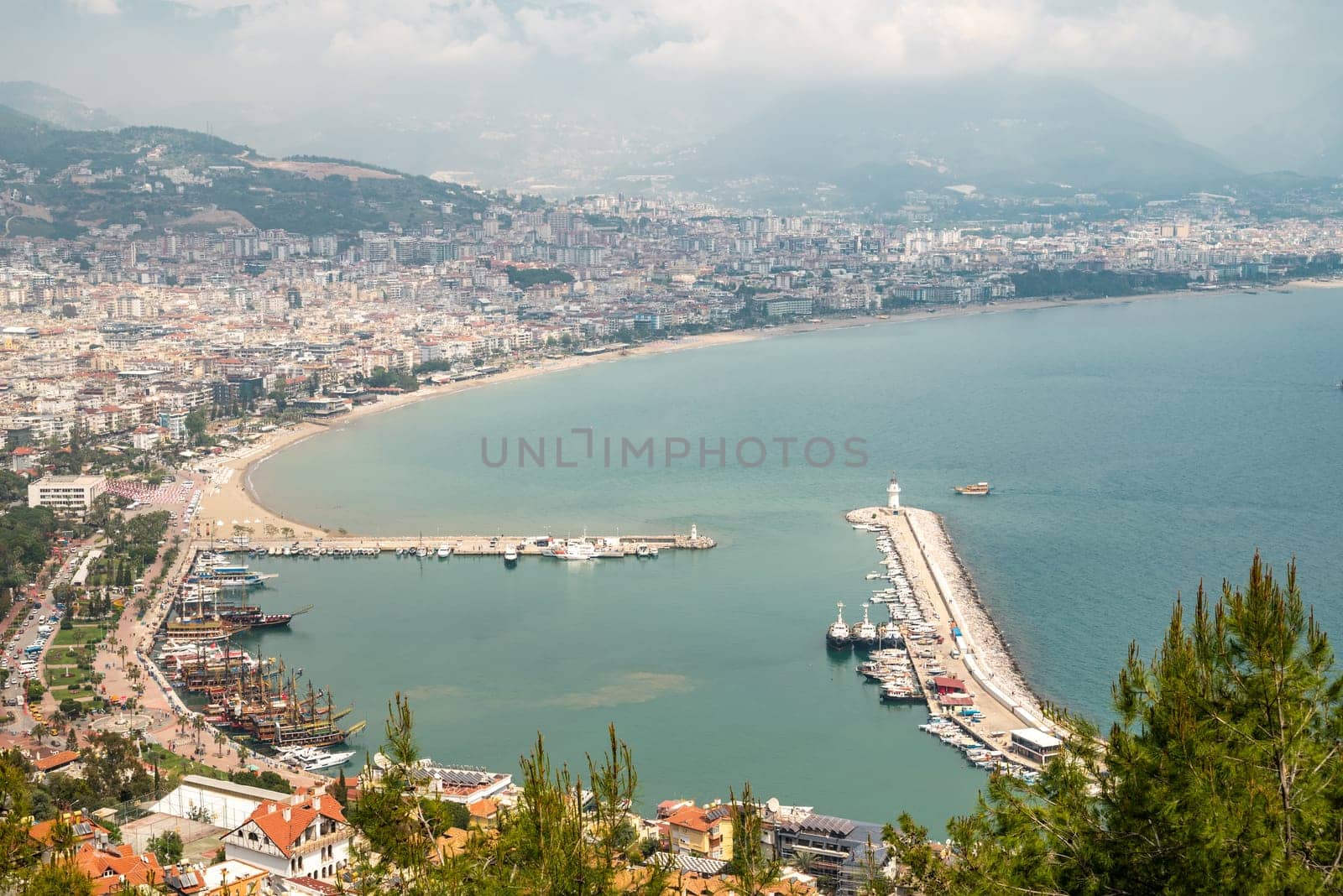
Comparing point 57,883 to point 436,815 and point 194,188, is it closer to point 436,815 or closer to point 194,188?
point 436,815

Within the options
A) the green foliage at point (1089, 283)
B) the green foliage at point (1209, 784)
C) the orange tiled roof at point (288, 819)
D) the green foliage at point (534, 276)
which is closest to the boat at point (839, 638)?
the orange tiled roof at point (288, 819)

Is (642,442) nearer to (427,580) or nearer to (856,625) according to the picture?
(427,580)

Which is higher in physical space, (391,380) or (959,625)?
(391,380)

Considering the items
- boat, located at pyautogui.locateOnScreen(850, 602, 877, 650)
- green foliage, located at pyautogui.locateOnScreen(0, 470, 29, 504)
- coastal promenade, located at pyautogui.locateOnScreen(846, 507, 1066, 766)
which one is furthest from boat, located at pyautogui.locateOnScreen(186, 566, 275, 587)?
coastal promenade, located at pyautogui.locateOnScreen(846, 507, 1066, 766)

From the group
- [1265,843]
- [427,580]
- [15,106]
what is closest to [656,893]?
[1265,843]

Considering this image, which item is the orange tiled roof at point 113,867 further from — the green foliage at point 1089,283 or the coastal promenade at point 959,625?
the green foliage at point 1089,283

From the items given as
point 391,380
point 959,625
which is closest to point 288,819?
point 959,625
